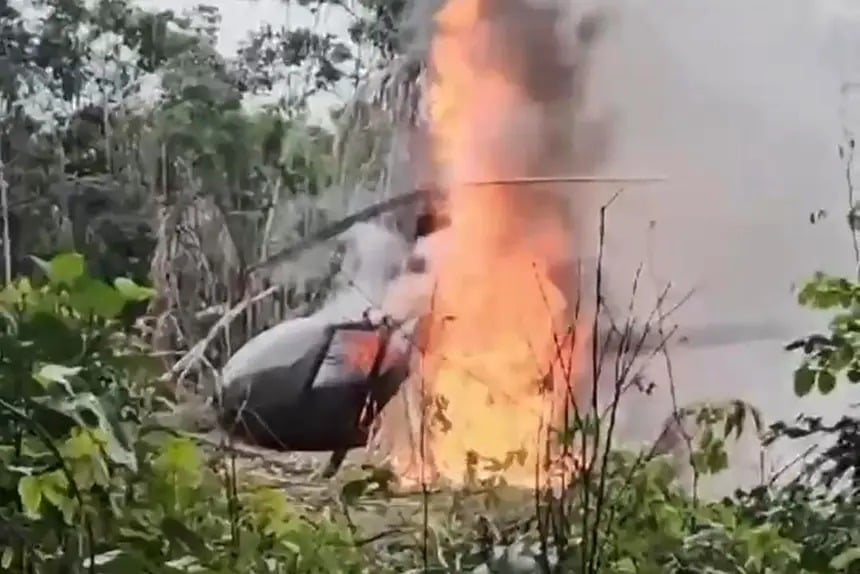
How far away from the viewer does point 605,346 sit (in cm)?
136

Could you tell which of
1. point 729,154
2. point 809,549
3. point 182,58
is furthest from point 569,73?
point 809,549

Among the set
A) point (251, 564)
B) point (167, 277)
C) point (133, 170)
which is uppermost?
point (133, 170)

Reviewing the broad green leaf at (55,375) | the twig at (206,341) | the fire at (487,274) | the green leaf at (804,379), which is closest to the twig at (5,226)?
the twig at (206,341)

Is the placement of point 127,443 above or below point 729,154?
below

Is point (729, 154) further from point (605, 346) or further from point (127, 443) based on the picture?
point (127, 443)

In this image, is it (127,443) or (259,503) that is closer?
(127,443)

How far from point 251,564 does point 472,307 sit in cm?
34

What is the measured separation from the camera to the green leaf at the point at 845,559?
119 cm

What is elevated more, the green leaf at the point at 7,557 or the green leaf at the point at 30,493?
the green leaf at the point at 30,493

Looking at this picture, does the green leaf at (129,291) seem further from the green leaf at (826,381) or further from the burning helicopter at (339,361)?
the green leaf at (826,381)

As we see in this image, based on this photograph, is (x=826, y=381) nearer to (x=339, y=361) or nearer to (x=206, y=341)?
(x=339, y=361)

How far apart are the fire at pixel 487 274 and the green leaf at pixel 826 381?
252 mm

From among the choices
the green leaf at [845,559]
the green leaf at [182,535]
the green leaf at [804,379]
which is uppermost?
the green leaf at [804,379]

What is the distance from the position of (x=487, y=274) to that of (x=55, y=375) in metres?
0.50
